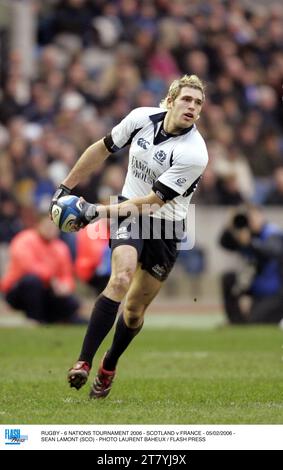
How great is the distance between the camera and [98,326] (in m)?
8.01

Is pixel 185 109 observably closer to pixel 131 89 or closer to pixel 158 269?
pixel 158 269

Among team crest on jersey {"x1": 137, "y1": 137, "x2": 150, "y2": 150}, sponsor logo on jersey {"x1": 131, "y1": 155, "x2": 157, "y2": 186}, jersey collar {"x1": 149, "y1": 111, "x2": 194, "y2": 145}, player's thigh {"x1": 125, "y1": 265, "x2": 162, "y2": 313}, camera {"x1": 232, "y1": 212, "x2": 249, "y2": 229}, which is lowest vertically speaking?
camera {"x1": 232, "y1": 212, "x2": 249, "y2": 229}

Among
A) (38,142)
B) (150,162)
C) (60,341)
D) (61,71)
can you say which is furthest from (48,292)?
(150,162)

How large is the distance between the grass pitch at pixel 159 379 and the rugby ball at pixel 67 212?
4.03 feet

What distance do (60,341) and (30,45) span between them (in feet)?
28.0

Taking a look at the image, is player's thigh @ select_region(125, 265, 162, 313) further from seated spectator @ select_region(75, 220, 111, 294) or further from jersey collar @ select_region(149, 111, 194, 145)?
seated spectator @ select_region(75, 220, 111, 294)

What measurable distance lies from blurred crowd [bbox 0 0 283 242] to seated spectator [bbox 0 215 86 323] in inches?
43.8

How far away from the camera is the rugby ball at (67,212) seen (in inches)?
319

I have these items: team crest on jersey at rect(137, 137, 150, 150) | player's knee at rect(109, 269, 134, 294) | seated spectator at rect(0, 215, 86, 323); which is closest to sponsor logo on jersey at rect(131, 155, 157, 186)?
team crest on jersey at rect(137, 137, 150, 150)

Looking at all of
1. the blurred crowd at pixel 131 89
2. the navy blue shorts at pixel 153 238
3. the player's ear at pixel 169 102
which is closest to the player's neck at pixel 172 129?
the player's ear at pixel 169 102

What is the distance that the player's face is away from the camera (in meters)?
8.31

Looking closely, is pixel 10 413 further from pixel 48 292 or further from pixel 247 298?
pixel 247 298
